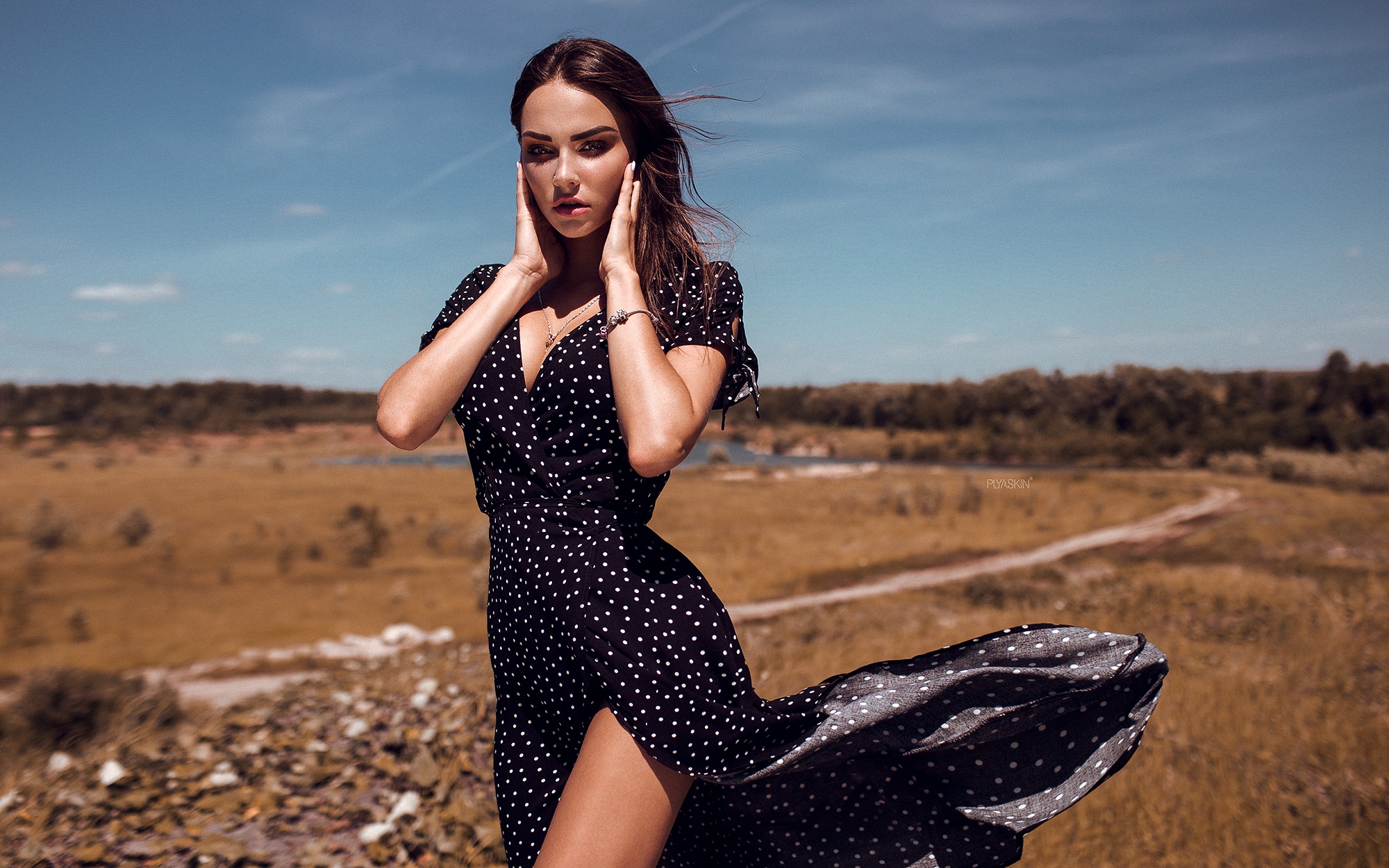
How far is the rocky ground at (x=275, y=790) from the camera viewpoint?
349 cm

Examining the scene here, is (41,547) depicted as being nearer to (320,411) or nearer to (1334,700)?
(320,411)

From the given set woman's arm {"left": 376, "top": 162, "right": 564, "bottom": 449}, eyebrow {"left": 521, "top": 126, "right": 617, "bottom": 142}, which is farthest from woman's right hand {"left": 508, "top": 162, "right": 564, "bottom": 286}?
eyebrow {"left": 521, "top": 126, "right": 617, "bottom": 142}

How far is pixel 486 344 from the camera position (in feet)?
6.21

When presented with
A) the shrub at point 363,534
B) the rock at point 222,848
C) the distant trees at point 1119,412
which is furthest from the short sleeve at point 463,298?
the shrub at point 363,534

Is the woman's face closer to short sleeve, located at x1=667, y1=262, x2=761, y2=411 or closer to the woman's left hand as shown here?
the woman's left hand

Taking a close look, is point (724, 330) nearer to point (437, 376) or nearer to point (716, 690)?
point (437, 376)

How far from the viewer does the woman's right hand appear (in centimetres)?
201

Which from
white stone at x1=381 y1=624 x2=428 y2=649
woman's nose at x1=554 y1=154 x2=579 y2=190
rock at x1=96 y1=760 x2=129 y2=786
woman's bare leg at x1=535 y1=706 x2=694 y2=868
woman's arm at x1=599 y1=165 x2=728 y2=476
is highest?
woman's nose at x1=554 y1=154 x2=579 y2=190

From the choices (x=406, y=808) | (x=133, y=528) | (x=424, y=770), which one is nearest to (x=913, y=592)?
(x=424, y=770)

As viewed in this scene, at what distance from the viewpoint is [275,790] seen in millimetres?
4055

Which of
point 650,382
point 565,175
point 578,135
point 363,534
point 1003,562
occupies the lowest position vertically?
point 1003,562

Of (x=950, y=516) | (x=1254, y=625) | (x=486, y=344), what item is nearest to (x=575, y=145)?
(x=486, y=344)

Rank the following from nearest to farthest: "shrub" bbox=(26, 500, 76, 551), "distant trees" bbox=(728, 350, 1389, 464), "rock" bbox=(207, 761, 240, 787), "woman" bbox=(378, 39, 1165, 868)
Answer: "woman" bbox=(378, 39, 1165, 868)
"rock" bbox=(207, 761, 240, 787)
"shrub" bbox=(26, 500, 76, 551)
"distant trees" bbox=(728, 350, 1389, 464)

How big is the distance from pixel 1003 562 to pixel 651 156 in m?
19.5
